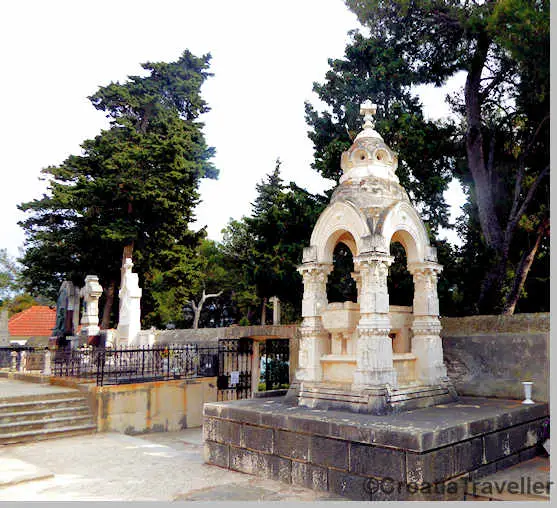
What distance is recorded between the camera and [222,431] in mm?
8141

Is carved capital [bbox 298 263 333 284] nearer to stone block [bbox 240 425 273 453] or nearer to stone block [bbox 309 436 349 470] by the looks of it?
stone block [bbox 240 425 273 453]

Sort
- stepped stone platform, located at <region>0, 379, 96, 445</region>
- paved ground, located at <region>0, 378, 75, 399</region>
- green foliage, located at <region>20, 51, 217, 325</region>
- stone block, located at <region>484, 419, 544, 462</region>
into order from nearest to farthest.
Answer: stone block, located at <region>484, 419, 544, 462</region>, stepped stone platform, located at <region>0, 379, 96, 445</region>, paved ground, located at <region>0, 378, 75, 399</region>, green foliage, located at <region>20, 51, 217, 325</region>

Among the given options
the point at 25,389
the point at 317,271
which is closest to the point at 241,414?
the point at 317,271

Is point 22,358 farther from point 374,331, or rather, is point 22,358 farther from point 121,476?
point 374,331

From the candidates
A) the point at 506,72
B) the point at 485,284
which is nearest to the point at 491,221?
the point at 485,284

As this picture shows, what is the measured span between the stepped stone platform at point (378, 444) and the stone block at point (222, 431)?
0.02 meters

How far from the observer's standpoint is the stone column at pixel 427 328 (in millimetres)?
8586

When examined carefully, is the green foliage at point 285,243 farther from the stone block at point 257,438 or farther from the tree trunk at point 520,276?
the stone block at point 257,438

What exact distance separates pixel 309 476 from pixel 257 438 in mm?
1072

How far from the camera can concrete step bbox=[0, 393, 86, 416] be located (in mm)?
10143

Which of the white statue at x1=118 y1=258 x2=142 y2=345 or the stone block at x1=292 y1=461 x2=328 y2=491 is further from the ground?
Answer: the white statue at x1=118 y1=258 x2=142 y2=345

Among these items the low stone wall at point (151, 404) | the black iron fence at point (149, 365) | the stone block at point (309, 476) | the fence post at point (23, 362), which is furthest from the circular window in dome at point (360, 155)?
the fence post at point (23, 362)

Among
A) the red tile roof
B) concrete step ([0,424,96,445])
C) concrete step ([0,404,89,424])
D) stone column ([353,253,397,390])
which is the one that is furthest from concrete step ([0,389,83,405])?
the red tile roof

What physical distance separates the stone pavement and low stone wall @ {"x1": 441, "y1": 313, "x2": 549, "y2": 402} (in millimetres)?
4063
